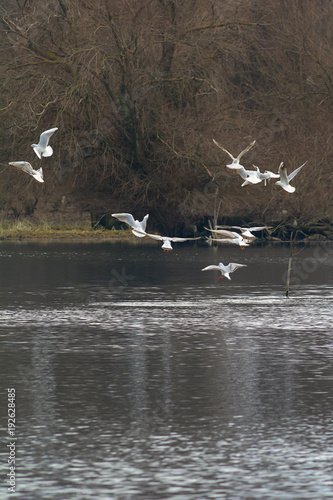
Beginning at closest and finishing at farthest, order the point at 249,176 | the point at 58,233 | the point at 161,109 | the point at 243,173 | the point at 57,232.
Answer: the point at 243,173 < the point at 249,176 < the point at 161,109 < the point at 58,233 < the point at 57,232

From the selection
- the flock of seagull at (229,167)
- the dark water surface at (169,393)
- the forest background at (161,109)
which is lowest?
the dark water surface at (169,393)

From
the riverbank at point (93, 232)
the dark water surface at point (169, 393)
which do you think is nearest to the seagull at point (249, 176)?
the dark water surface at point (169, 393)

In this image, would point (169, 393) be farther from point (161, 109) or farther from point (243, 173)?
point (161, 109)

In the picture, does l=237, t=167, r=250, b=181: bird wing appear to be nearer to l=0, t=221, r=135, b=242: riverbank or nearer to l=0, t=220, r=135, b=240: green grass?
l=0, t=221, r=135, b=242: riverbank

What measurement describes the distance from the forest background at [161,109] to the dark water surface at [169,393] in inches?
898

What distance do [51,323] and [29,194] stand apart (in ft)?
100

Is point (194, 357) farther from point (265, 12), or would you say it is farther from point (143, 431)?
point (265, 12)

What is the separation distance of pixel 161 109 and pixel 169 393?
3593 cm

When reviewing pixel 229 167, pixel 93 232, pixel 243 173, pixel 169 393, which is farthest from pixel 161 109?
pixel 169 393

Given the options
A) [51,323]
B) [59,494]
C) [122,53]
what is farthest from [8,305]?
[122,53]

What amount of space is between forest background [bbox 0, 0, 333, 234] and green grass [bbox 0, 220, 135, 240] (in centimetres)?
155

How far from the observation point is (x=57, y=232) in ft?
162

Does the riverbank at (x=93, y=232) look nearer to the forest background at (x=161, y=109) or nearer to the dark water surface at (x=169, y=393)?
the forest background at (x=161, y=109)

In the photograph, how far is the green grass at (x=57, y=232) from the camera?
1902 inches
